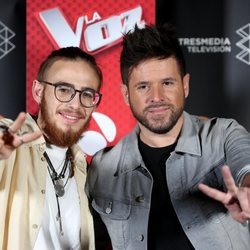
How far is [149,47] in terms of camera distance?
6.17 ft

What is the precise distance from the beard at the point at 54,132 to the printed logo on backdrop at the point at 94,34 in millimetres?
420

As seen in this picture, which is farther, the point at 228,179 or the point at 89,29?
the point at 89,29

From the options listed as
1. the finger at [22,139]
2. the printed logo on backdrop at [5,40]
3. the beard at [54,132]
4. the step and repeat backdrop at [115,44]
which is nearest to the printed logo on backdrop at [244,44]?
the step and repeat backdrop at [115,44]

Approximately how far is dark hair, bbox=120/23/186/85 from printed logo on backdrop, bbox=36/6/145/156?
1.48 ft

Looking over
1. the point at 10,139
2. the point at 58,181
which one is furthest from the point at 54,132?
the point at 10,139

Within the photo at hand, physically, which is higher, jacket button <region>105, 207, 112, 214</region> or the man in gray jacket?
the man in gray jacket

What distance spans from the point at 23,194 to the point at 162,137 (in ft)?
1.86

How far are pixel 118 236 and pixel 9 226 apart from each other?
41cm

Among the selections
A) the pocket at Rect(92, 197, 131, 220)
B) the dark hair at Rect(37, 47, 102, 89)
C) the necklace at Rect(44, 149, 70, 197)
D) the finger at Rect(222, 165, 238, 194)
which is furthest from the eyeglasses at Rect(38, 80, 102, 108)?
the finger at Rect(222, 165, 238, 194)

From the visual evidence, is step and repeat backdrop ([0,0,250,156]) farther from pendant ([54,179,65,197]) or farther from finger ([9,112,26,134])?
finger ([9,112,26,134])

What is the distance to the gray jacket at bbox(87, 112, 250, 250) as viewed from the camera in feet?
5.64

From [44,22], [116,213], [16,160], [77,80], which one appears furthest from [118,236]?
[44,22]

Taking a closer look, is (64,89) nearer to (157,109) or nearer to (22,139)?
(157,109)

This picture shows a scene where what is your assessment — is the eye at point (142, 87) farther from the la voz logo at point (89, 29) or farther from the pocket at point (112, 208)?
the la voz logo at point (89, 29)
